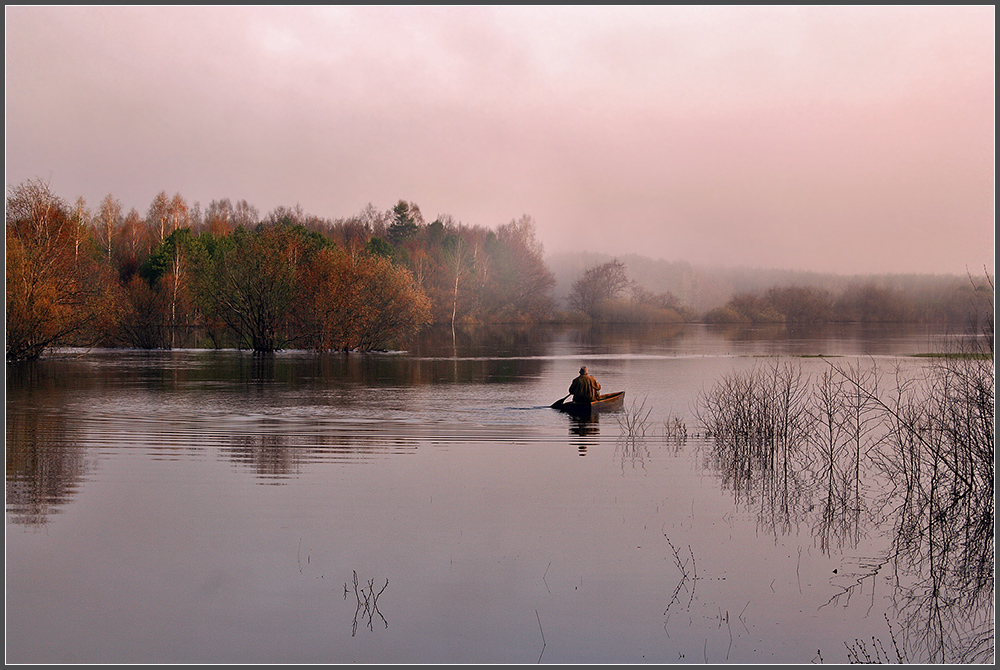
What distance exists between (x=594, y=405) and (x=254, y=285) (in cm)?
3634

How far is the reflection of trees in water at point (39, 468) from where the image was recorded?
41.3 ft

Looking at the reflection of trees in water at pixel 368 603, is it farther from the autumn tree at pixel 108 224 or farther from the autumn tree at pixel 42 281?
the autumn tree at pixel 108 224

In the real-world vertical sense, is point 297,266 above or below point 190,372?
above

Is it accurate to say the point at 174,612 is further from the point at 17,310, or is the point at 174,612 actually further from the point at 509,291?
the point at 509,291

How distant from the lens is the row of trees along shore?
4206 cm

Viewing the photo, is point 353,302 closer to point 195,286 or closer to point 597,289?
point 195,286

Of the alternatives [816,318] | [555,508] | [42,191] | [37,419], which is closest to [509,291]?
[816,318]

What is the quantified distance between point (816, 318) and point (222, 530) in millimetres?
126746

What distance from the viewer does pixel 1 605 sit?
8.93 metres

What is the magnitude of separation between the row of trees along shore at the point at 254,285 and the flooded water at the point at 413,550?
503 centimetres

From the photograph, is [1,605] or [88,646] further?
[1,605]

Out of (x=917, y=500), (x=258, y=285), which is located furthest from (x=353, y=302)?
(x=917, y=500)

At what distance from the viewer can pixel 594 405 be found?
84.8ft

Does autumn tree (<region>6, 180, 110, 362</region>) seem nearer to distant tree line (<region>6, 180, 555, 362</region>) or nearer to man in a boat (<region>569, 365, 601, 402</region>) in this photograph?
distant tree line (<region>6, 180, 555, 362</region>)
